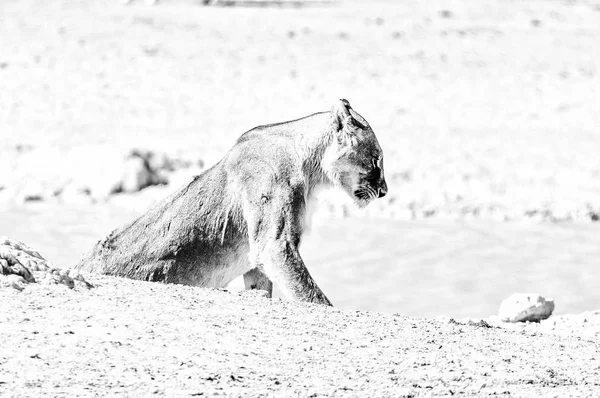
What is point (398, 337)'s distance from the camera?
496cm

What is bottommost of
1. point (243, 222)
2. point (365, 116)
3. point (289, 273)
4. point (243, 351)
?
point (243, 351)

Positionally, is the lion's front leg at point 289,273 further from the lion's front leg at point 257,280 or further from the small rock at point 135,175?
the small rock at point 135,175

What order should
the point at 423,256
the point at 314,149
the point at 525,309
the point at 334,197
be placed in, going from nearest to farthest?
Result: 1. the point at 314,149
2. the point at 525,309
3. the point at 423,256
4. the point at 334,197

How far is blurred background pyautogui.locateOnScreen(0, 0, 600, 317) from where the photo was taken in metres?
11.3

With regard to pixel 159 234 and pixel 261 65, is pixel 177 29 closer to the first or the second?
pixel 261 65

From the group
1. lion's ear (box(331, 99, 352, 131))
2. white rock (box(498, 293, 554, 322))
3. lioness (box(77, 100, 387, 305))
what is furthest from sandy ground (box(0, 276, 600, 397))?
white rock (box(498, 293, 554, 322))

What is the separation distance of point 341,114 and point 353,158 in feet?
0.82

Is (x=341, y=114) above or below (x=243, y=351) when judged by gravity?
above

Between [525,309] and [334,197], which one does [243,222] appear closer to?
[525,309]

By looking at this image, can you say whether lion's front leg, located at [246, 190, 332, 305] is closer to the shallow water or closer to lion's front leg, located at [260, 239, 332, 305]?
lion's front leg, located at [260, 239, 332, 305]

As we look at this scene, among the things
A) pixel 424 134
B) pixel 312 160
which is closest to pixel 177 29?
pixel 424 134

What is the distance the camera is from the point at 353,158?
6383 millimetres

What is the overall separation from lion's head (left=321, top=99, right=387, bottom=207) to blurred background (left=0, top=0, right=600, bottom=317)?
341cm

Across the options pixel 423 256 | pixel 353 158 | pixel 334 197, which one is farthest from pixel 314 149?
pixel 334 197
